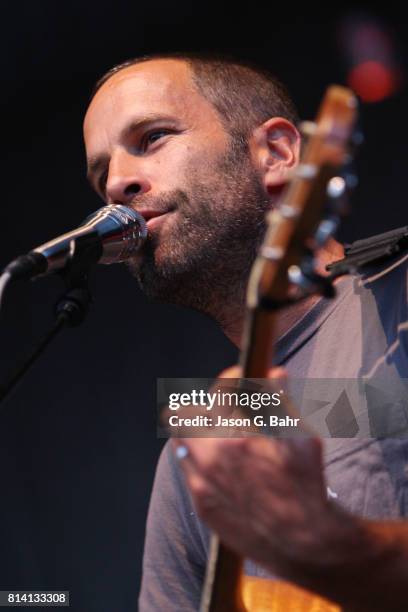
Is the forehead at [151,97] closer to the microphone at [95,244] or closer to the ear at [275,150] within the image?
the ear at [275,150]

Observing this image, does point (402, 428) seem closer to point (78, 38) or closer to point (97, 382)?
point (97, 382)

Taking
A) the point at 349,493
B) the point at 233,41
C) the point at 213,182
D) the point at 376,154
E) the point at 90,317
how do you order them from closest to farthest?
the point at 349,493 < the point at 213,182 < the point at 376,154 < the point at 233,41 < the point at 90,317

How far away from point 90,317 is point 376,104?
1.30 meters

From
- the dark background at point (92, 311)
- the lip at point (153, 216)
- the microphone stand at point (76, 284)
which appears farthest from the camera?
the dark background at point (92, 311)

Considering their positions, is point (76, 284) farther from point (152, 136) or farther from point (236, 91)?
point (236, 91)

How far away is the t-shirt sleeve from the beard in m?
0.45

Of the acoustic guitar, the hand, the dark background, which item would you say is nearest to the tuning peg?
the acoustic guitar

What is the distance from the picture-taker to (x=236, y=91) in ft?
6.88

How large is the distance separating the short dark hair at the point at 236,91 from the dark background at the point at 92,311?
0.43m

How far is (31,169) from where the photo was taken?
317 cm

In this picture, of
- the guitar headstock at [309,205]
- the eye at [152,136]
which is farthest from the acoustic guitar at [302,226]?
the eye at [152,136]

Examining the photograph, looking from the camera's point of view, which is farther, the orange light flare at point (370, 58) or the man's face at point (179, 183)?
the orange light flare at point (370, 58)

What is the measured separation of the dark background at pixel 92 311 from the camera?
267cm

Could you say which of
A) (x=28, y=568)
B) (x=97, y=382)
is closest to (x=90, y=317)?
(x=97, y=382)
